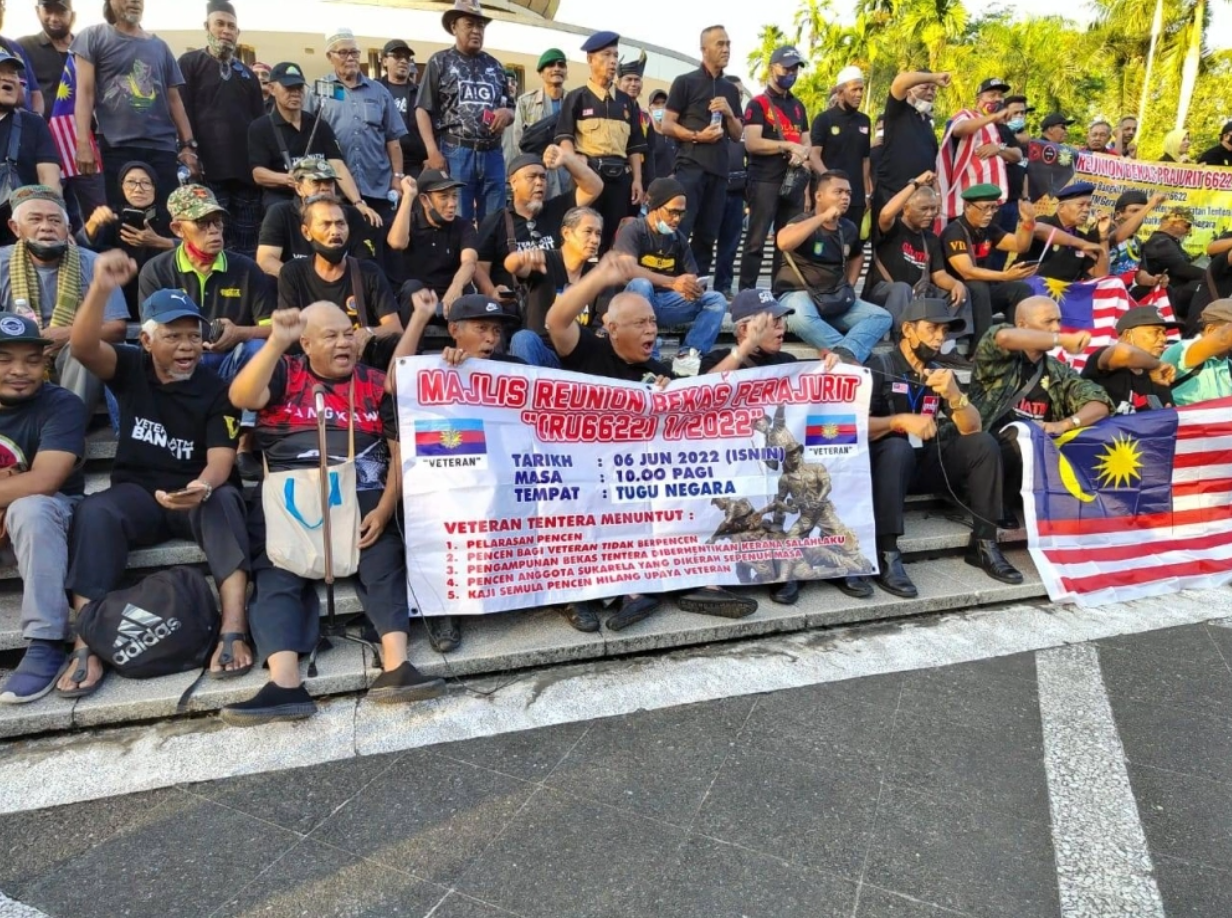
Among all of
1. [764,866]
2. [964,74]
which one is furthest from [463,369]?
[964,74]

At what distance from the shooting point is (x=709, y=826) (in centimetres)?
270

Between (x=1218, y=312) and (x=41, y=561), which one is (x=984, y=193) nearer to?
(x=1218, y=312)

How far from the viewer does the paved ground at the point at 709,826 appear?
239cm

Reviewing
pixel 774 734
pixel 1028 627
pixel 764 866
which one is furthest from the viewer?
pixel 1028 627

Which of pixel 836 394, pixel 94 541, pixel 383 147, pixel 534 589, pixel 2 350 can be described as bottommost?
pixel 534 589

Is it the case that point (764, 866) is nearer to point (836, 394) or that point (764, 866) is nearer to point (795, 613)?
point (795, 613)

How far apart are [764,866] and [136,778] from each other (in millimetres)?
2211

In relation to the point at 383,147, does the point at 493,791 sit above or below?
below

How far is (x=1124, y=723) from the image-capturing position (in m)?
3.45

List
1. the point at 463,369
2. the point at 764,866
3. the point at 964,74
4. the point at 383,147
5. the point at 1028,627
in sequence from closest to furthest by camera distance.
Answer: the point at 764,866
the point at 463,369
the point at 1028,627
the point at 383,147
the point at 964,74

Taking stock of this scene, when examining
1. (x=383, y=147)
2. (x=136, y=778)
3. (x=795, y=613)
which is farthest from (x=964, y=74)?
(x=136, y=778)

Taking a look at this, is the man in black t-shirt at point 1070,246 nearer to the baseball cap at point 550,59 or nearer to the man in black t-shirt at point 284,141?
the baseball cap at point 550,59

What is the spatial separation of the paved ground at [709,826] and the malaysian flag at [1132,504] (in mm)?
1504

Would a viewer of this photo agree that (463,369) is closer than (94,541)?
No
